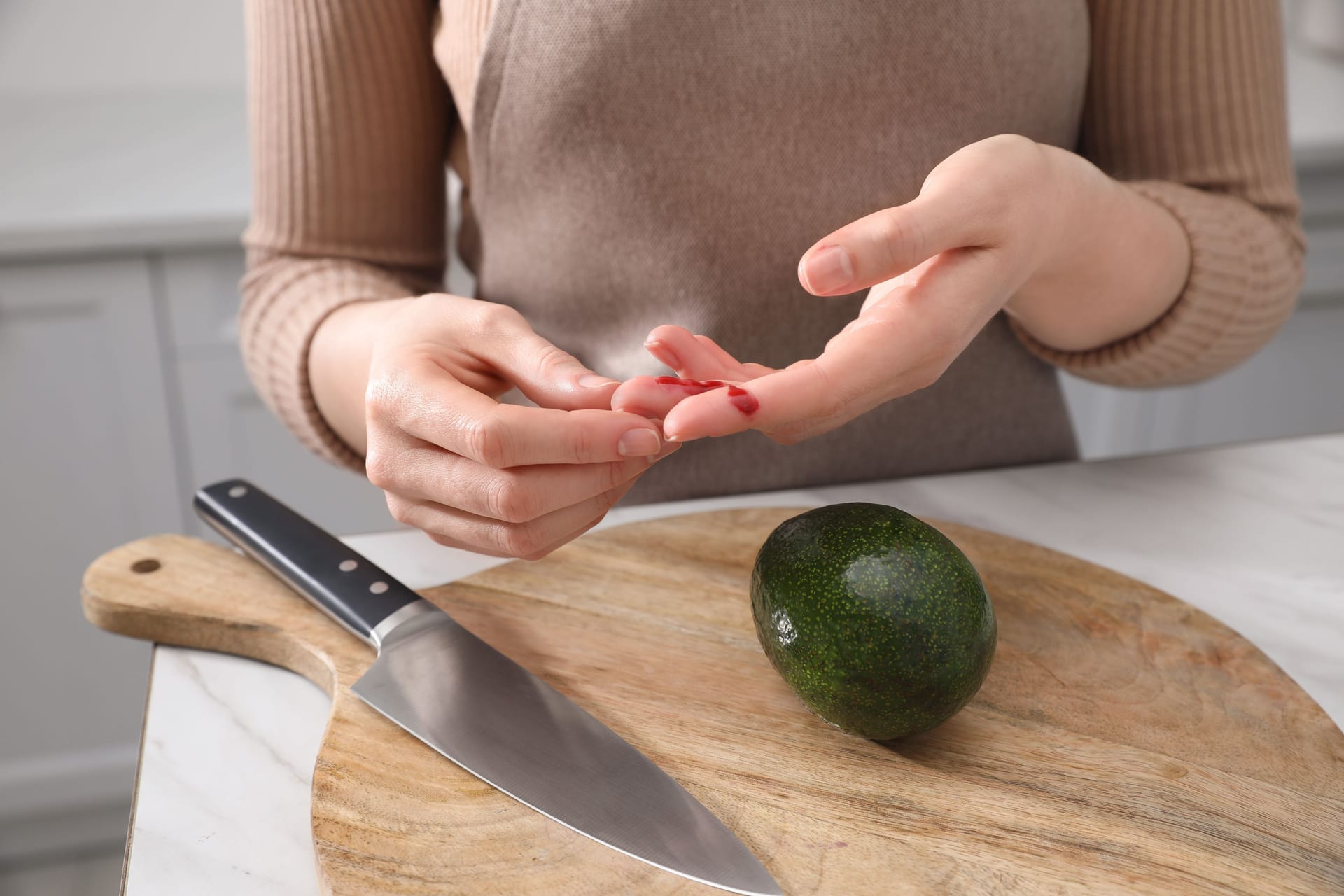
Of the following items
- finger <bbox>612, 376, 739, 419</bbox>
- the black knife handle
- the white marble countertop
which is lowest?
the white marble countertop

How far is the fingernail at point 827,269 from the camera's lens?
19.2 inches

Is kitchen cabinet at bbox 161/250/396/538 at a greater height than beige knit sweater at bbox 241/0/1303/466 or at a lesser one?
lesser

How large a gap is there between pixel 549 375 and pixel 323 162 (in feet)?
1.37

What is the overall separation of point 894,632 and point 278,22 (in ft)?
2.19

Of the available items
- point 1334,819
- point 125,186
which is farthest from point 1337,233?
point 125,186

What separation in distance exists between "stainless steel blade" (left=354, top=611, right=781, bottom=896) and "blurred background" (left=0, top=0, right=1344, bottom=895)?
95 cm

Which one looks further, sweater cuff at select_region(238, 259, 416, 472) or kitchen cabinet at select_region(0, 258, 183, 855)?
kitchen cabinet at select_region(0, 258, 183, 855)

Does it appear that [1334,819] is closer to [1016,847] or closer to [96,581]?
[1016,847]

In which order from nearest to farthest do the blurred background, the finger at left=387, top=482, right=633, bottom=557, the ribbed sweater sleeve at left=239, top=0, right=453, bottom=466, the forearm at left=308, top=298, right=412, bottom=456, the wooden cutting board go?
the wooden cutting board < the finger at left=387, top=482, right=633, bottom=557 < the forearm at left=308, top=298, right=412, bottom=456 < the ribbed sweater sleeve at left=239, top=0, right=453, bottom=466 < the blurred background

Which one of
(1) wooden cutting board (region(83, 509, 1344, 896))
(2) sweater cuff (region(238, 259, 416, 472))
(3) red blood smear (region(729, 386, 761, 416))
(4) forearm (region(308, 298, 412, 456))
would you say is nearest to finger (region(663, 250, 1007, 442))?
(3) red blood smear (region(729, 386, 761, 416))

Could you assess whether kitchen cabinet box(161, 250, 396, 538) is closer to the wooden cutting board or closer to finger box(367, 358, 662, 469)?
the wooden cutting board

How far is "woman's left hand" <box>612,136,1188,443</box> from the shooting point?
19.6 inches

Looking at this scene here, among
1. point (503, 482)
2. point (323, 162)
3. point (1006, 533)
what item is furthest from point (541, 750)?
point (323, 162)

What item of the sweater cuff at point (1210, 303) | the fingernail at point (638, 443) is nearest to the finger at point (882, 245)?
the fingernail at point (638, 443)
